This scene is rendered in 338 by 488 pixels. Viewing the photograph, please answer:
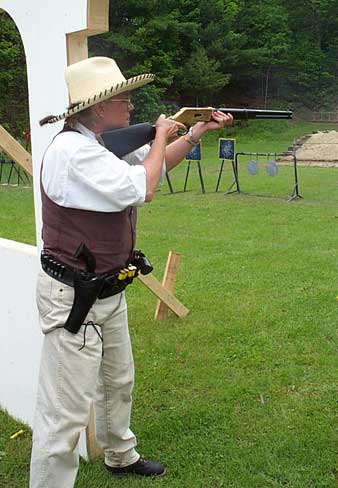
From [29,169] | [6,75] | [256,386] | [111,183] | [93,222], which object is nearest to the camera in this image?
[111,183]

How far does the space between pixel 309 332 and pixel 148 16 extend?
34.4m

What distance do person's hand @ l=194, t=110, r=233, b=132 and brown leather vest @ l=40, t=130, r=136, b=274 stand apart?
766 millimetres

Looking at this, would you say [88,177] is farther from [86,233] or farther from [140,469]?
[140,469]

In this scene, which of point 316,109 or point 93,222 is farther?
point 316,109

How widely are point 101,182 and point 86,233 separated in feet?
0.87

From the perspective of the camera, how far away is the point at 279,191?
47.9 feet

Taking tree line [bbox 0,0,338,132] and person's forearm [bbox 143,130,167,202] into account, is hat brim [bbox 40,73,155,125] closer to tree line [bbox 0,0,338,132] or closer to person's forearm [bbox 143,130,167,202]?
person's forearm [bbox 143,130,167,202]

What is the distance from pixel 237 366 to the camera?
461 cm

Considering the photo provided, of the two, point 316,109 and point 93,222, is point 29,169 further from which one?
point 316,109

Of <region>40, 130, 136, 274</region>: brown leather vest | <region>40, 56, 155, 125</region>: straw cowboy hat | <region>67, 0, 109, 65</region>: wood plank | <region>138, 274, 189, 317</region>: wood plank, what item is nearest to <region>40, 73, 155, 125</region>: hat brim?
<region>40, 56, 155, 125</region>: straw cowboy hat

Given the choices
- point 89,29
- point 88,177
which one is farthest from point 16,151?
point 88,177

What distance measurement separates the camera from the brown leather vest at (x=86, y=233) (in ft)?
8.24

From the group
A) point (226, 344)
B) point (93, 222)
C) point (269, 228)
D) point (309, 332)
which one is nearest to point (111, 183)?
point (93, 222)

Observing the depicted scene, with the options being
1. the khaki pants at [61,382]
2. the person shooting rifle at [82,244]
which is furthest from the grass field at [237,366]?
the person shooting rifle at [82,244]
